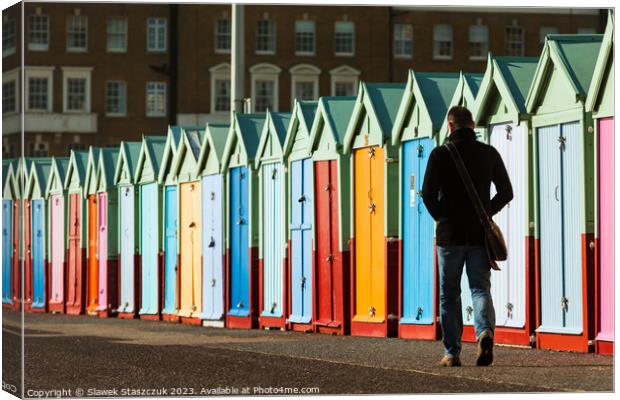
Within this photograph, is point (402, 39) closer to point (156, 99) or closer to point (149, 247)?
point (156, 99)

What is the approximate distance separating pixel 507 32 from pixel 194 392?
14.0ft

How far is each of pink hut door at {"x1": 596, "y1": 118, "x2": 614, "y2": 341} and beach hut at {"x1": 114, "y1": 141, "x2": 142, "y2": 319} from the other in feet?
29.4

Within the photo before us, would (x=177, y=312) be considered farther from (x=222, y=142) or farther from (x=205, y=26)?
(x=205, y=26)

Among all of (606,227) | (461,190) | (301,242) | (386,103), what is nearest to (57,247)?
(301,242)

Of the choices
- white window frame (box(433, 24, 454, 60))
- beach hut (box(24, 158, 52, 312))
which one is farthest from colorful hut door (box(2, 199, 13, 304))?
white window frame (box(433, 24, 454, 60))

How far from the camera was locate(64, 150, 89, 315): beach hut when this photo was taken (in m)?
19.8

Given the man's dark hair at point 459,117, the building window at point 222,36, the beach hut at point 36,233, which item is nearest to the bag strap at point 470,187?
the man's dark hair at point 459,117

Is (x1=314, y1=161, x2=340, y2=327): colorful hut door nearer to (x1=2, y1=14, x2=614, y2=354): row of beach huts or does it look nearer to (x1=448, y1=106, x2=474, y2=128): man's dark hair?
(x1=2, y1=14, x2=614, y2=354): row of beach huts

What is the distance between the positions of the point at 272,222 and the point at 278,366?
377 inches

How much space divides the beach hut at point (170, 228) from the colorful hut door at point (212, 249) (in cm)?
38

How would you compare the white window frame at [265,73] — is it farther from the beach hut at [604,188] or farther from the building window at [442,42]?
the beach hut at [604,188]

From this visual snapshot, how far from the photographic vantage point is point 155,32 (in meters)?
12.8

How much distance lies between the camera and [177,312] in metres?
22.9

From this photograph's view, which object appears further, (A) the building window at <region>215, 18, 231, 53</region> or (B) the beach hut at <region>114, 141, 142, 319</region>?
(B) the beach hut at <region>114, 141, 142, 319</region>
